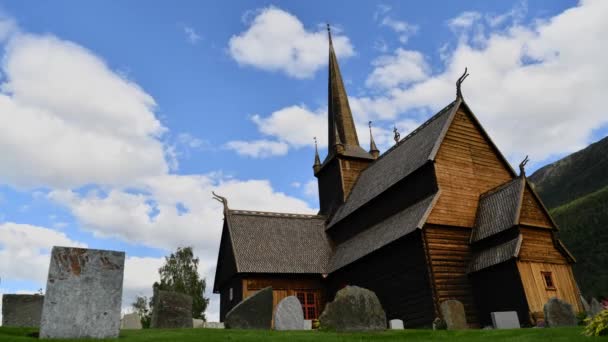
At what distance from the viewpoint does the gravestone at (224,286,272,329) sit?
1694 cm

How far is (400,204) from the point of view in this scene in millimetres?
26203

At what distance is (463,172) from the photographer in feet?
80.7

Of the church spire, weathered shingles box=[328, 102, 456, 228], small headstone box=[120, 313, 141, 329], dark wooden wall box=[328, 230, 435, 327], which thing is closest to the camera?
dark wooden wall box=[328, 230, 435, 327]

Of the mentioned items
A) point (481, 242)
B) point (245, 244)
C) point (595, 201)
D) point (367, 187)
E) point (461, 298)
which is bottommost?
point (461, 298)

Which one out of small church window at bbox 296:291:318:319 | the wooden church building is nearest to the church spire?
the wooden church building

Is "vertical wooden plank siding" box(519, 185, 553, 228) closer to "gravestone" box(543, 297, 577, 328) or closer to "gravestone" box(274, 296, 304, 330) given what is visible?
"gravestone" box(543, 297, 577, 328)

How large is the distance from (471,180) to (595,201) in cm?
4213

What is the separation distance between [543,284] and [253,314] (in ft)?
41.2

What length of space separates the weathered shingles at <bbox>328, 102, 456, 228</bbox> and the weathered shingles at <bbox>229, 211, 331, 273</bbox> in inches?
77.3

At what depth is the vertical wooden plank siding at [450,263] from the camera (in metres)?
21.0

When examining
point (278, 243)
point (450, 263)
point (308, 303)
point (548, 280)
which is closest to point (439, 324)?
point (450, 263)

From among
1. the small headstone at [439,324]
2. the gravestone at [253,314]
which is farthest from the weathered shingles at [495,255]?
the gravestone at [253,314]

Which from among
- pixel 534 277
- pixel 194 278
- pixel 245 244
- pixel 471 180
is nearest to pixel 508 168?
pixel 471 180

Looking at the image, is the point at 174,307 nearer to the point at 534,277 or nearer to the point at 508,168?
the point at 534,277
